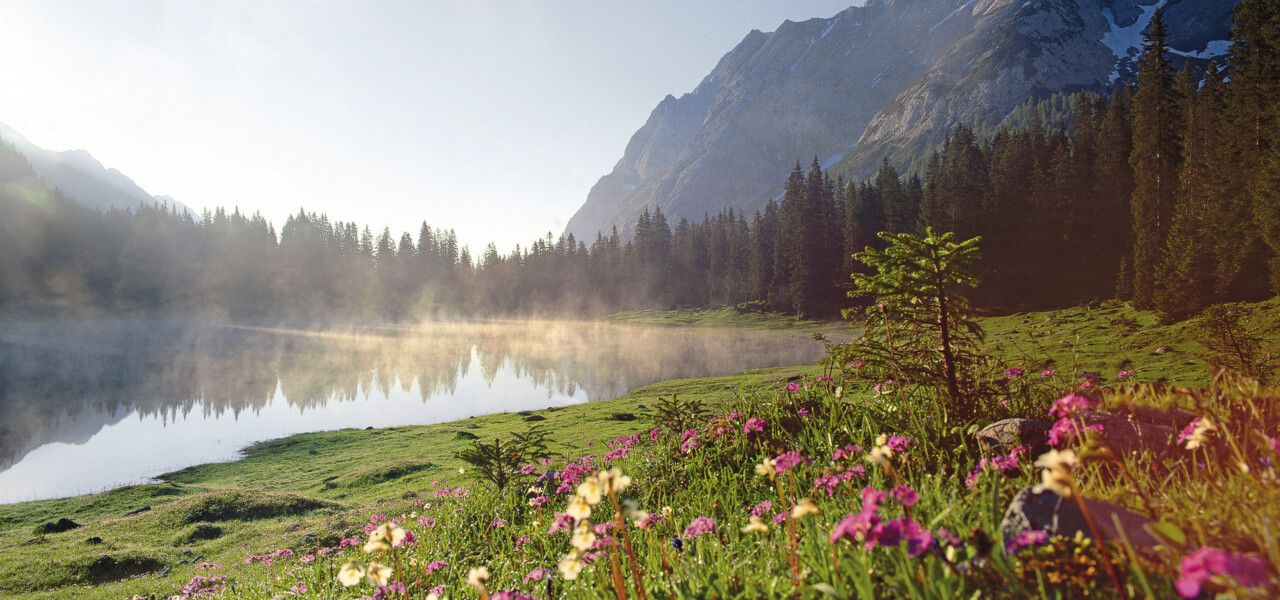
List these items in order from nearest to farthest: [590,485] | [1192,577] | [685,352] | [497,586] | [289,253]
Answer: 1. [1192,577]
2. [590,485]
3. [497,586]
4. [685,352]
5. [289,253]

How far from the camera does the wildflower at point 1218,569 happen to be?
4.14 ft

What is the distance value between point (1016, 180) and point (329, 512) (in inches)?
2754

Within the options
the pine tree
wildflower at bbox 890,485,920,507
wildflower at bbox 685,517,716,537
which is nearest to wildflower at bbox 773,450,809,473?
wildflower at bbox 685,517,716,537

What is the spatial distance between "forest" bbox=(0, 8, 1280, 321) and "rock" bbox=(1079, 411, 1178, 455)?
12.6 m

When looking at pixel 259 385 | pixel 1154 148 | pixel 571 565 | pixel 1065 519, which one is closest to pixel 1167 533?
pixel 1065 519

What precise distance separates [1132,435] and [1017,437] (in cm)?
73

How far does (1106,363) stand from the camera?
16.5 meters

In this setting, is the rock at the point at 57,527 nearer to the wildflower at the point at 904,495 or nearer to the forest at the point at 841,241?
the wildflower at the point at 904,495

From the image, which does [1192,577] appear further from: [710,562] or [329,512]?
[329,512]

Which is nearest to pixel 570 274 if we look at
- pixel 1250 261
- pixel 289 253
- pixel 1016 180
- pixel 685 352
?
pixel 289 253

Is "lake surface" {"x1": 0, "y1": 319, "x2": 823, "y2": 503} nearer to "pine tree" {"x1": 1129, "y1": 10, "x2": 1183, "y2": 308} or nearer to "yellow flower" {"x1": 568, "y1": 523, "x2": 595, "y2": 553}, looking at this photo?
"pine tree" {"x1": 1129, "y1": 10, "x2": 1183, "y2": 308}

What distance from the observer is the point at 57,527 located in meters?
12.0

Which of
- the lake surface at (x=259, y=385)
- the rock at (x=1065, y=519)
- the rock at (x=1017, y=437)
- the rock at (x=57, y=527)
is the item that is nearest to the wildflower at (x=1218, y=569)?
the rock at (x=1065, y=519)

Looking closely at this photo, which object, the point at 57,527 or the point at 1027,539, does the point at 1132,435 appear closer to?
the point at 1027,539
